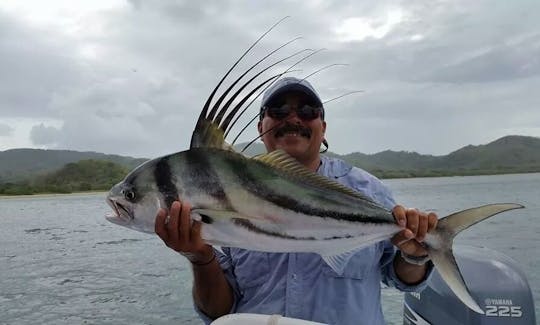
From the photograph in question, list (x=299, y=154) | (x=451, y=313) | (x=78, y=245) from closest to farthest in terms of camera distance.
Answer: (x=299, y=154), (x=451, y=313), (x=78, y=245)

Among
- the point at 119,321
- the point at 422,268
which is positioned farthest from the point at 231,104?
the point at 119,321

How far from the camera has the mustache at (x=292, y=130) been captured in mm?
3494

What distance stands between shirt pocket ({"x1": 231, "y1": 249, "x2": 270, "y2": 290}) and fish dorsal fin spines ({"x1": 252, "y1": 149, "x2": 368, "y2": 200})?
0.78 meters

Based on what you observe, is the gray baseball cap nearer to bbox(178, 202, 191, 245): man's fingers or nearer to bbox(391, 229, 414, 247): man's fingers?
bbox(391, 229, 414, 247): man's fingers

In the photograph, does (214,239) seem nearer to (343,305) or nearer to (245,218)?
(245,218)

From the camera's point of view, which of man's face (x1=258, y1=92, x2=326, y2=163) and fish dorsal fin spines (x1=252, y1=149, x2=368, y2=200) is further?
man's face (x1=258, y1=92, x2=326, y2=163)

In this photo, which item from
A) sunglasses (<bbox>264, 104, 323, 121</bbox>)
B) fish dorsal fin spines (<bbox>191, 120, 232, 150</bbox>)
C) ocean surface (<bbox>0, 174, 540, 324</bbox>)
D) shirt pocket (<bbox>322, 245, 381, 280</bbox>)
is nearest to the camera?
fish dorsal fin spines (<bbox>191, 120, 232, 150</bbox>)

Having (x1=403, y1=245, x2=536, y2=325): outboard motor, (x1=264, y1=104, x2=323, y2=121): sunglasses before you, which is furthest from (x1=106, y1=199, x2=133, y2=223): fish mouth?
(x1=403, y1=245, x2=536, y2=325): outboard motor

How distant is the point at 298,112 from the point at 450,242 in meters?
1.32

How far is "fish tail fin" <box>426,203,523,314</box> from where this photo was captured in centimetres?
291

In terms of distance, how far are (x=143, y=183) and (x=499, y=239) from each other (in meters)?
18.4

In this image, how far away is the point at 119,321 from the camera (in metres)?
10.4

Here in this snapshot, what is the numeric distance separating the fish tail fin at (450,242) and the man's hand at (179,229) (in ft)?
4.49

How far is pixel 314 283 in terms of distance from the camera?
3.26 m
